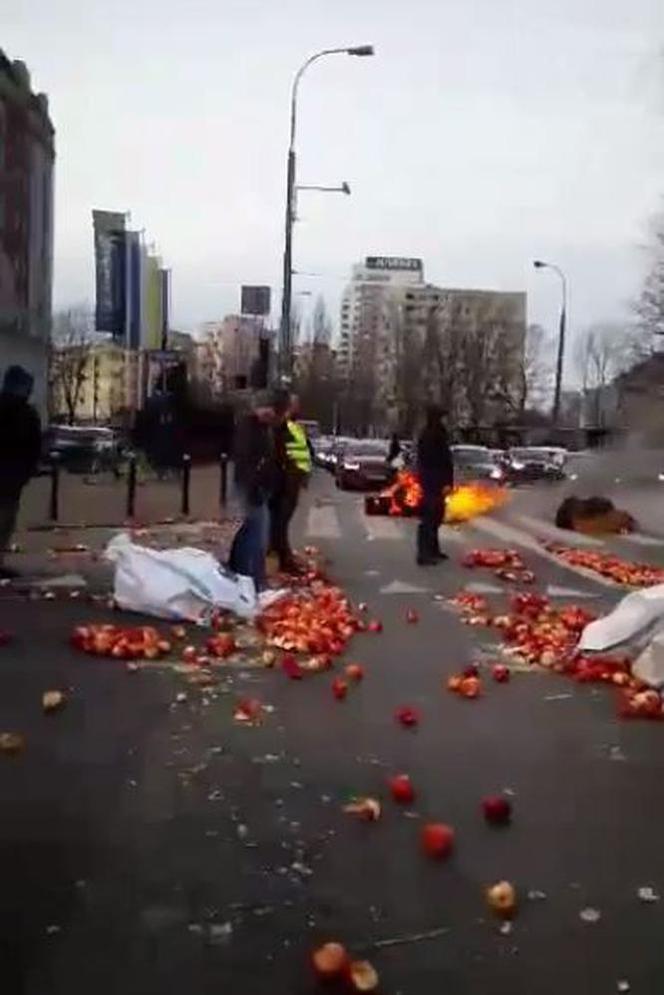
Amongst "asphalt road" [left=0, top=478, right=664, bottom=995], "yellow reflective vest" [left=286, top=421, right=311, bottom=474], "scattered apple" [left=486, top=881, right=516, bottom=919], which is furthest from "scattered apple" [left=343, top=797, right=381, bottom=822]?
"yellow reflective vest" [left=286, top=421, right=311, bottom=474]

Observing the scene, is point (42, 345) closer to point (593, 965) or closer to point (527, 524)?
point (527, 524)

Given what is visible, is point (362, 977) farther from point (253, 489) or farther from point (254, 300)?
point (254, 300)

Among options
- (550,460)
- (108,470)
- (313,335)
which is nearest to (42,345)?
(108,470)

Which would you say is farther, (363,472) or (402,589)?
(363,472)

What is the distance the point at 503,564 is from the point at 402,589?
275cm

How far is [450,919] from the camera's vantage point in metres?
4.44

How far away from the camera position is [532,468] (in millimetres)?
48500

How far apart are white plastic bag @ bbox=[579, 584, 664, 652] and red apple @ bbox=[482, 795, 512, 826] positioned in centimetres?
296

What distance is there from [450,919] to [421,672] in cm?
445

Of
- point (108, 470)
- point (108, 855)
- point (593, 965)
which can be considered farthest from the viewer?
point (108, 470)

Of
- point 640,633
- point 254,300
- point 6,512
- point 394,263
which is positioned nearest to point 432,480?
point 6,512

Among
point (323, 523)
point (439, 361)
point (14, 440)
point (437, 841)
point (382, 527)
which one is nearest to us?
point (437, 841)

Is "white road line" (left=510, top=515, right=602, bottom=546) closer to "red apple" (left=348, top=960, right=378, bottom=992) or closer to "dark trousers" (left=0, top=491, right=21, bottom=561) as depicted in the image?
"dark trousers" (left=0, top=491, right=21, bottom=561)

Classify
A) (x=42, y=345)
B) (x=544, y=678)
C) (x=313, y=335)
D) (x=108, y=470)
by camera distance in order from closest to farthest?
(x=544, y=678), (x=108, y=470), (x=42, y=345), (x=313, y=335)
